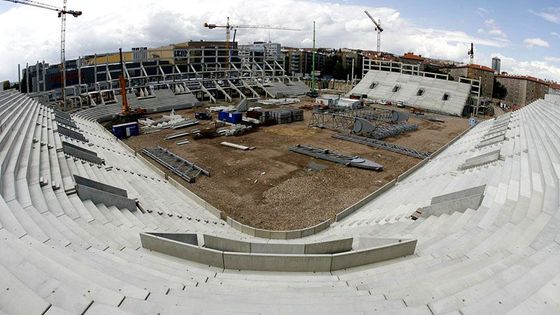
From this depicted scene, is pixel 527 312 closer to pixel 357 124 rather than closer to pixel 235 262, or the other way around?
pixel 235 262

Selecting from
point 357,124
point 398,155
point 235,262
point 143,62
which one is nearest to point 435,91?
point 357,124

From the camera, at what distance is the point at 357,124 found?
3606 centimetres

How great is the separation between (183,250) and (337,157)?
67.6ft

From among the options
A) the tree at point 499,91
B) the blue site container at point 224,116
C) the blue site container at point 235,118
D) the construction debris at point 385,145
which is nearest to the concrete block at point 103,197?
the construction debris at point 385,145

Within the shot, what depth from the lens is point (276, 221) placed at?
18.2 metres

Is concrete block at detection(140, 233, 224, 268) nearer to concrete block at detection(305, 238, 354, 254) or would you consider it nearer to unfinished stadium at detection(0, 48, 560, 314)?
unfinished stadium at detection(0, 48, 560, 314)

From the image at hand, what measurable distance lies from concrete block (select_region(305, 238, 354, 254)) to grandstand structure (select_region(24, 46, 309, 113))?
4502 cm

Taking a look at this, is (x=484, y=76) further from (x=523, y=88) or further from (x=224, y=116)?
(x=224, y=116)

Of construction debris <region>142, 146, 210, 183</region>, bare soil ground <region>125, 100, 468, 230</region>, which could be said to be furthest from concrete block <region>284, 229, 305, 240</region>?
construction debris <region>142, 146, 210, 183</region>

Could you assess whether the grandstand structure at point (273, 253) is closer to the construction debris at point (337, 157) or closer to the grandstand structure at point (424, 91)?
the construction debris at point (337, 157)

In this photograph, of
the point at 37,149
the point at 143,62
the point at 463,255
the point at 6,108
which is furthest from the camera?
the point at 143,62

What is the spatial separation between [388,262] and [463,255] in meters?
1.68

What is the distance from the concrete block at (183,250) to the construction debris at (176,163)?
14286 mm

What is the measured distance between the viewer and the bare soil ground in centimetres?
1950
